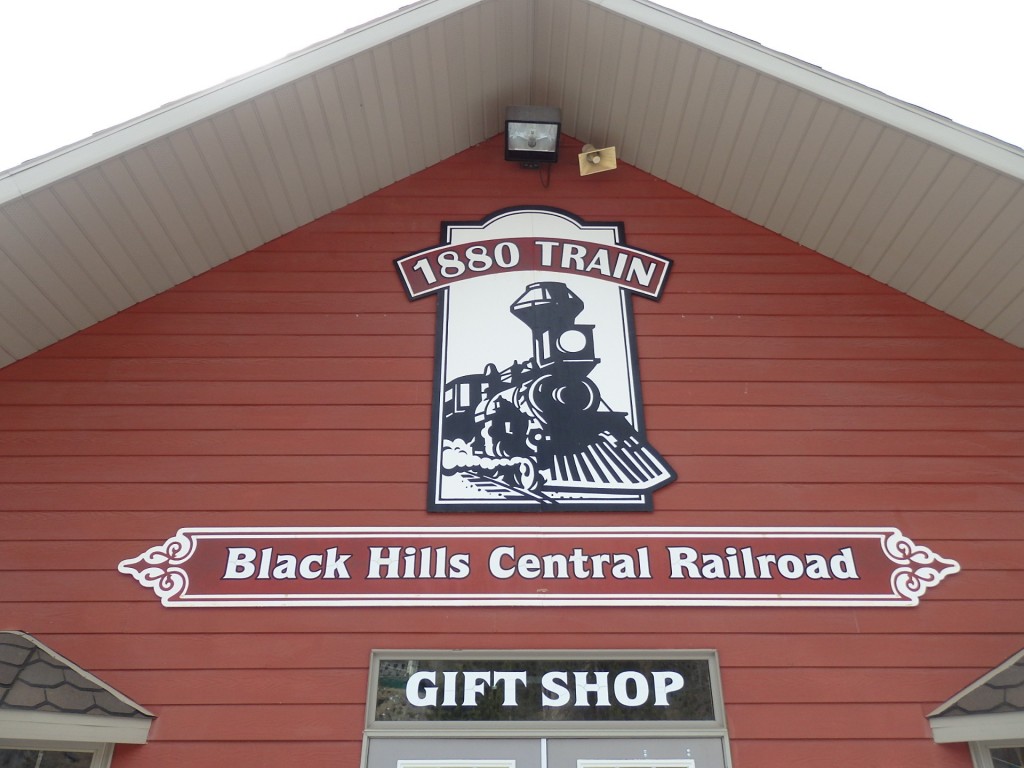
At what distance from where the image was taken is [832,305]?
591 centimetres

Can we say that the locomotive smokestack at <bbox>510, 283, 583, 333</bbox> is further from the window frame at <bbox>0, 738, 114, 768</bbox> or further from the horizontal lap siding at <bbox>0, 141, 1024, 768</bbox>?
the window frame at <bbox>0, 738, 114, 768</bbox>

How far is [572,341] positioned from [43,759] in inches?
140

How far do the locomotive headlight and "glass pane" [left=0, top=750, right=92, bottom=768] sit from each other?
333 centimetres

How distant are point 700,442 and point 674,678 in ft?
4.51

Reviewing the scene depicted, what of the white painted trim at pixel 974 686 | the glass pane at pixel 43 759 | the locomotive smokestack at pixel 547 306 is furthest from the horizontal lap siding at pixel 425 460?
the locomotive smokestack at pixel 547 306

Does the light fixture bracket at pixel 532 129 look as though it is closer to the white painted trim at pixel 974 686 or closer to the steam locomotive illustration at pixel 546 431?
the steam locomotive illustration at pixel 546 431

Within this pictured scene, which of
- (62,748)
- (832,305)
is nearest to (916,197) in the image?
(832,305)

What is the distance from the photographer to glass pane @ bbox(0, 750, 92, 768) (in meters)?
4.34

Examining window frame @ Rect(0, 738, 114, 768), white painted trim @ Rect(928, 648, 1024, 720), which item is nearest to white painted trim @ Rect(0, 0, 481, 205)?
window frame @ Rect(0, 738, 114, 768)

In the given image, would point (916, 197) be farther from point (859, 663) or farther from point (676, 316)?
point (859, 663)

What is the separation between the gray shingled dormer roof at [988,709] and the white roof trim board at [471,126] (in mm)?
2244

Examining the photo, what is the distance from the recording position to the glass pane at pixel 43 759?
4340 millimetres

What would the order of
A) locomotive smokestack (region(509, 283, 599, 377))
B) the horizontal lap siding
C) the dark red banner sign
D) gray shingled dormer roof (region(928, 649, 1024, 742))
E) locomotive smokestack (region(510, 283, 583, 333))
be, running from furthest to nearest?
locomotive smokestack (region(510, 283, 583, 333)) → locomotive smokestack (region(509, 283, 599, 377)) → the dark red banner sign → the horizontal lap siding → gray shingled dormer roof (region(928, 649, 1024, 742))

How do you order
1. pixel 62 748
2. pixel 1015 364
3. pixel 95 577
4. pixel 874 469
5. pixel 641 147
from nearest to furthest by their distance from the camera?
pixel 62 748, pixel 95 577, pixel 874 469, pixel 1015 364, pixel 641 147
